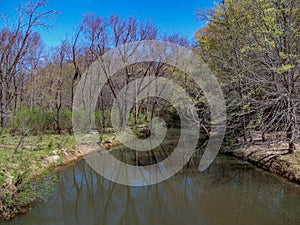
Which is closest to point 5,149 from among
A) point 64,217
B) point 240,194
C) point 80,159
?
point 80,159

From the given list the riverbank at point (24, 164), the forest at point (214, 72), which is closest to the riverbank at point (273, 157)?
the forest at point (214, 72)

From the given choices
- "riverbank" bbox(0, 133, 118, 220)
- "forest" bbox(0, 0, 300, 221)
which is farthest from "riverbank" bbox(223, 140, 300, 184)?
"riverbank" bbox(0, 133, 118, 220)

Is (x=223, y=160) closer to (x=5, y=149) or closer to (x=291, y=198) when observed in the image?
(x=291, y=198)

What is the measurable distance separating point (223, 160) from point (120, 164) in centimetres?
381

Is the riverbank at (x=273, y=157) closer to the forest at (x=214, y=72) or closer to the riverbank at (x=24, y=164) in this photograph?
the forest at (x=214, y=72)

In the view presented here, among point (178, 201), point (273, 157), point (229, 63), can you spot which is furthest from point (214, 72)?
point (178, 201)

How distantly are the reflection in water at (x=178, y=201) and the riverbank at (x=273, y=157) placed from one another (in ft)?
1.13

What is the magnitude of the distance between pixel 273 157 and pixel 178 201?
12.5 feet

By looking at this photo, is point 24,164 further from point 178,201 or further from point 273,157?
point 273,157

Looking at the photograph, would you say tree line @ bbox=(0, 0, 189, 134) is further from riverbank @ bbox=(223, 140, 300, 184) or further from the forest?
riverbank @ bbox=(223, 140, 300, 184)

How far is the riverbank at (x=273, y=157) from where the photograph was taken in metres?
6.03

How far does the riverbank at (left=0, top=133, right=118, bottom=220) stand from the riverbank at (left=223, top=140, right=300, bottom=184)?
234 inches

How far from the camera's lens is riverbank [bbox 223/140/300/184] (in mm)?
6027

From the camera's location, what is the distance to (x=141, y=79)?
617 inches
